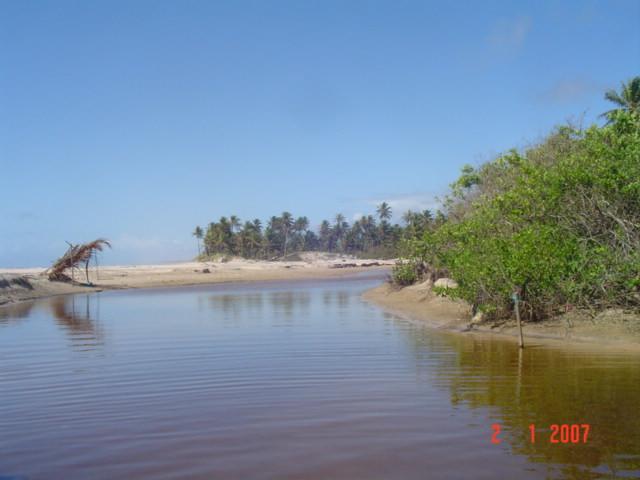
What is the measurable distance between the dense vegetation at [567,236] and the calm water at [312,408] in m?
2.08

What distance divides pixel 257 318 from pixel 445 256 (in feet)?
26.4

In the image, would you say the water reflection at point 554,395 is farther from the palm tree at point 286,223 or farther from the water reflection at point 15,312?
the palm tree at point 286,223

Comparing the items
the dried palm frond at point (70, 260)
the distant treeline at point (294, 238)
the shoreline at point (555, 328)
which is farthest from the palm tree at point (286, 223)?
the shoreline at point (555, 328)

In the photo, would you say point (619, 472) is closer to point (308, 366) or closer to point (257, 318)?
point (308, 366)

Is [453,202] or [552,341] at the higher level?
[453,202]

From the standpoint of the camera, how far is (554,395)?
1002 centimetres

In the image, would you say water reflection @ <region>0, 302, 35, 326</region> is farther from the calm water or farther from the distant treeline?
the distant treeline

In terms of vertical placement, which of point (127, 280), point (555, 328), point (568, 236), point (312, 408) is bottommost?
point (312, 408)

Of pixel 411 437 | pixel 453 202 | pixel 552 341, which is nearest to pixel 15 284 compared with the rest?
pixel 453 202

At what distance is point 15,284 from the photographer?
37.9 m
